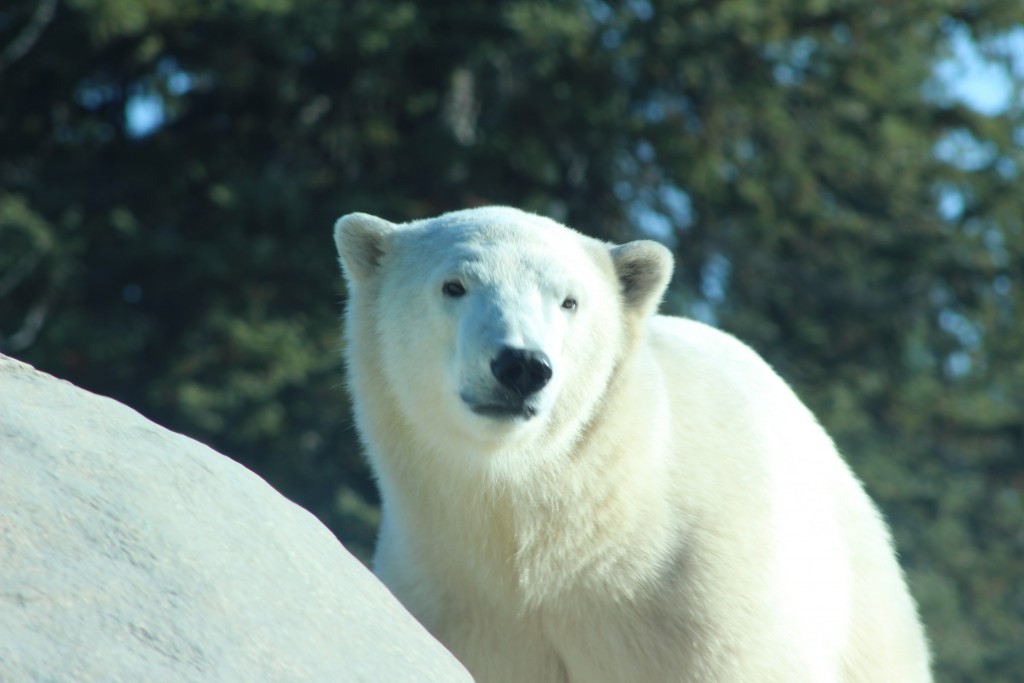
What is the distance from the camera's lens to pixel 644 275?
4.31 meters

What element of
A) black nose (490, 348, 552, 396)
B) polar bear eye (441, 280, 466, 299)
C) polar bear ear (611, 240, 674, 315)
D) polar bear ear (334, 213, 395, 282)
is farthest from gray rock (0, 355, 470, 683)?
polar bear ear (611, 240, 674, 315)

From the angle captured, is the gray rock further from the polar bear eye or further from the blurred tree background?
the blurred tree background

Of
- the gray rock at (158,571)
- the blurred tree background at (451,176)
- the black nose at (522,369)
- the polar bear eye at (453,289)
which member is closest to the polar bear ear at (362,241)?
the polar bear eye at (453,289)

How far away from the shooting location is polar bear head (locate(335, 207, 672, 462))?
12.3ft

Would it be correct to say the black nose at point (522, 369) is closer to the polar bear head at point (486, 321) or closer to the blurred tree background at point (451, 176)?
the polar bear head at point (486, 321)

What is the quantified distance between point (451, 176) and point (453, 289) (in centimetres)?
769

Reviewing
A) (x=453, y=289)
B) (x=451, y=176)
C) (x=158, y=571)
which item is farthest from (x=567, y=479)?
(x=451, y=176)

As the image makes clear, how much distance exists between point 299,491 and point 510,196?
A: 9.72 feet

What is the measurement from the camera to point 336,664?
287 cm

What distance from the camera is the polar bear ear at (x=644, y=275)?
14.1 feet

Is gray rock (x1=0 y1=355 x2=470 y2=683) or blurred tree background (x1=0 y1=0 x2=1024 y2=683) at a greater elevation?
blurred tree background (x1=0 y1=0 x2=1024 y2=683)

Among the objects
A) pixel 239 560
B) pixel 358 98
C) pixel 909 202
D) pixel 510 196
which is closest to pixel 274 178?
pixel 358 98

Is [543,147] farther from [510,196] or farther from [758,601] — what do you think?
[758,601]

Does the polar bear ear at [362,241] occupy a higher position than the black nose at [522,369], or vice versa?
the polar bear ear at [362,241]
